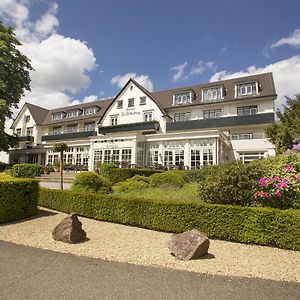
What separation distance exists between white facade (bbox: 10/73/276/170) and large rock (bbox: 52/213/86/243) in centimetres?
1787

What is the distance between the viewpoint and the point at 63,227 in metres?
7.34

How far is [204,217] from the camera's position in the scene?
7699 millimetres

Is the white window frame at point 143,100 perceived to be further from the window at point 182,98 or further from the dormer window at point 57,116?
the dormer window at point 57,116

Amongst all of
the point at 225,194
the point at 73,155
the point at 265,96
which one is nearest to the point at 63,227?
the point at 225,194

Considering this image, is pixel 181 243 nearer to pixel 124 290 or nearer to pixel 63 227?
pixel 124 290

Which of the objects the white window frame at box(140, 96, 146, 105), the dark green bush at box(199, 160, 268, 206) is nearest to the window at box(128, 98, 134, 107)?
the white window frame at box(140, 96, 146, 105)

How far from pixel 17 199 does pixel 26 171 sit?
17.7 m

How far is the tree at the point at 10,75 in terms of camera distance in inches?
1256

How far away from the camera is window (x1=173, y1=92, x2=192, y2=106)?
3316cm

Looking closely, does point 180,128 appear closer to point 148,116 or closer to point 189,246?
point 148,116

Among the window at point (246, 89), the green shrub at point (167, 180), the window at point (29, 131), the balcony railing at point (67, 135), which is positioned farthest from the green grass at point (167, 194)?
the window at point (29, 131)

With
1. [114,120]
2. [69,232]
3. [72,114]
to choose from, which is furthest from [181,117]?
[69,232]

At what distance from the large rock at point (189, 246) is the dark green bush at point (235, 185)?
2.64 m

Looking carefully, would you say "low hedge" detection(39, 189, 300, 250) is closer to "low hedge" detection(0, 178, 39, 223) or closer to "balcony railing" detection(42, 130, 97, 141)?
"low hedge" detection(0, 178, 39, 223)
